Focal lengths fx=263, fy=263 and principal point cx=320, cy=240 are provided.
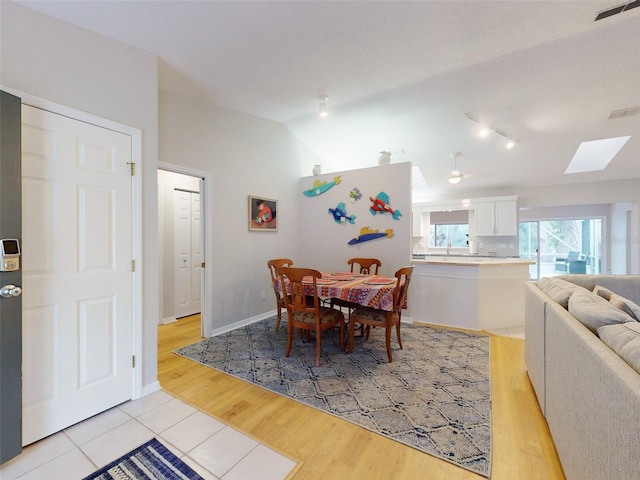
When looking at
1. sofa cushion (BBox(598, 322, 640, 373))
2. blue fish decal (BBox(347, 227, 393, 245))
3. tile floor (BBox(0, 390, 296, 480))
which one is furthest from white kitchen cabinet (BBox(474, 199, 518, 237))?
tile floor (BBox(0, 390, 296, 480))

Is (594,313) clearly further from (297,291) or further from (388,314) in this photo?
(297,291)

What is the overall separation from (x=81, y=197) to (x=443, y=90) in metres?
3.83

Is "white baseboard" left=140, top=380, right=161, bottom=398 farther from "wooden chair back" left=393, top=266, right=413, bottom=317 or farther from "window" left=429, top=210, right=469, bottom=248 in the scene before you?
"window" left=429, top=210, right=469, bottom=248

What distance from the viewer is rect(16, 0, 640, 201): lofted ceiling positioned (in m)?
1.96

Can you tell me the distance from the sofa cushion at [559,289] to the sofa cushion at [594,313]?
0.20m

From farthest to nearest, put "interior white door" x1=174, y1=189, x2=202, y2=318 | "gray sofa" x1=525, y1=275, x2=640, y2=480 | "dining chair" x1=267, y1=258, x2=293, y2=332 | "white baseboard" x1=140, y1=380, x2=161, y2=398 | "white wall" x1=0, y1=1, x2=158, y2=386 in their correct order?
"interior white door" x1=174, y1=189, x2=202, y2=318, "dining chair" x1=267, y1=258, x2=293, y2=332, "white baseboard" x1=140, y1=380, x2=161, y2=398, "white wall" x1=0, y1=1, x2=158, y2=386, "gray sofa" x1=525, y1=275, x2=640, y2=480

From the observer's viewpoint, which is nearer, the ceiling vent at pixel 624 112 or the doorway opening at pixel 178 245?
the ceiling vent at pixel 624 112

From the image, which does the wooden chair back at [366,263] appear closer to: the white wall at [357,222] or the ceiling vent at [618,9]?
the white wall at [357,222]

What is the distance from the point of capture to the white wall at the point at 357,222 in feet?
12.6

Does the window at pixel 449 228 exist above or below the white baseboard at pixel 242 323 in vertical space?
above

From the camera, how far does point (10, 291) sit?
146 centimetres

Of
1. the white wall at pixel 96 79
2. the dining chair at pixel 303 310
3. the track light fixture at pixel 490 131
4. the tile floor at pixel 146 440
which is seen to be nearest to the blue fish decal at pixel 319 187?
the track light fixture at pixel 490 131

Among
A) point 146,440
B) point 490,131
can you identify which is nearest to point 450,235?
point 490,131

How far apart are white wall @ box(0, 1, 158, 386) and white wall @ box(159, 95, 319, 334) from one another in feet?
2.54
